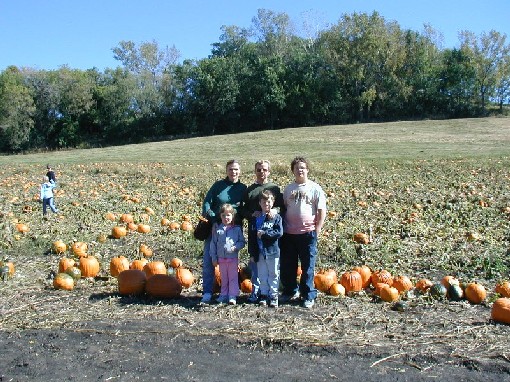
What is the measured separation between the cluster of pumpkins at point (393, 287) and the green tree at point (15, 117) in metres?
57.0

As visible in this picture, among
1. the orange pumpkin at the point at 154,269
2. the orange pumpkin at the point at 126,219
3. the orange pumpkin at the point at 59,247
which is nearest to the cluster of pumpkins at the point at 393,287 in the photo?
the orange pumpkin at the point at 154,269

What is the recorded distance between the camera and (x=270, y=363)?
4.33 meters

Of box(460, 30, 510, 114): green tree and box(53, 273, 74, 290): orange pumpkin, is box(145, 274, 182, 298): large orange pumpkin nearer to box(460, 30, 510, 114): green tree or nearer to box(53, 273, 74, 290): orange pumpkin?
box(53, 273, 74, 290): orange pumpkin

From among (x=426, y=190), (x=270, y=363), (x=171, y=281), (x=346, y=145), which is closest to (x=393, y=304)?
(x=270, y=363)

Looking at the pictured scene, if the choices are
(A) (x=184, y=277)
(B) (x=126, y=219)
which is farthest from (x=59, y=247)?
(A) (x=184, y=277)

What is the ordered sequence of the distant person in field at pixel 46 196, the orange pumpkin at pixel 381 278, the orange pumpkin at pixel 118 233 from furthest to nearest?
the distant person in field at pixel 46 196
the orange pumpkin at pixel 118 233
the orange pumpkin at pixel 381 278

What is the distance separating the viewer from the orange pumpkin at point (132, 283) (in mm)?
6211

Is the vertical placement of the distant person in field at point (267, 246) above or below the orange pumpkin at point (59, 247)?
above

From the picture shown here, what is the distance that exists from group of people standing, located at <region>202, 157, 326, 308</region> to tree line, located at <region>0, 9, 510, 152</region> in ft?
178

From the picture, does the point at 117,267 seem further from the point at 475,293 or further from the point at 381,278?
the point at 475,293

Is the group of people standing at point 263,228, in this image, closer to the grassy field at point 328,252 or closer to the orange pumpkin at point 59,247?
the grassy field at point 328,252

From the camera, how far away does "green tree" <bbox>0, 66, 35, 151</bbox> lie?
57.3m

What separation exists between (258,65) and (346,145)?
29630 millimetres

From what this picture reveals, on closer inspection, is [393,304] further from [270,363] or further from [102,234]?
[102,234]
